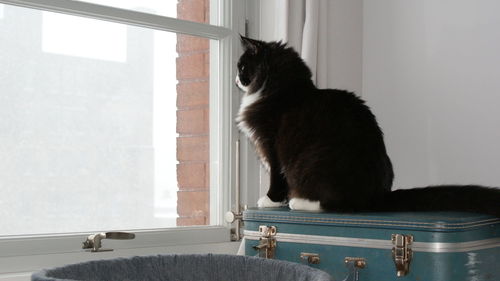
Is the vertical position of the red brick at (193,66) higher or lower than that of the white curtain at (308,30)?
lower

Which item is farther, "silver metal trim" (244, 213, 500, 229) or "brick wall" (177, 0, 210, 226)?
"brick wall" (177, 0, 210, 226)

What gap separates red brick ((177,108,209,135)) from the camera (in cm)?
203

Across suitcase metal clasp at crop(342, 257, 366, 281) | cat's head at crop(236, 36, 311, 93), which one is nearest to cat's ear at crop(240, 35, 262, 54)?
cat's head at crop(236, 36, 311, 93)

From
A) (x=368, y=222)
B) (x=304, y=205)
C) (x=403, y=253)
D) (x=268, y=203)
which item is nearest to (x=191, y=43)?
(x=268, y=203)

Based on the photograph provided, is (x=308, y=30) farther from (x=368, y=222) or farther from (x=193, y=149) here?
(x=368, y=222)

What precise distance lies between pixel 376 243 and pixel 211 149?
832 millimetres

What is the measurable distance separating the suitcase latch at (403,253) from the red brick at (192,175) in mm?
876

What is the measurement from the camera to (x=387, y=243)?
1365 millimetres

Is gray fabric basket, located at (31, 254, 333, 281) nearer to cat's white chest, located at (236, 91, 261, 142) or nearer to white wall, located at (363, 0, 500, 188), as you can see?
cat's white chest, located at (236, 91, 261, 142)

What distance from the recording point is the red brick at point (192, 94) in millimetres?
2031

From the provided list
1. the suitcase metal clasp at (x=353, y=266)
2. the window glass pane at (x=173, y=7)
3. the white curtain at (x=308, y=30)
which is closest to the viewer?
the suitcase metal clasp at (x=353, y=266)

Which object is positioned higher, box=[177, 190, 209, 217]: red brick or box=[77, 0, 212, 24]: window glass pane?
box=[77, 0, 212, 24]: window glass pane

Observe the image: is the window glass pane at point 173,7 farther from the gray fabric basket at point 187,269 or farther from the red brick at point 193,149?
the gray fabric basket at point 187,269

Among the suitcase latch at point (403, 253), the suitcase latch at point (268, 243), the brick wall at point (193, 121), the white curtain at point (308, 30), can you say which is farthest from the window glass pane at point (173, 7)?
the suitcase latch at point (403, 253)
